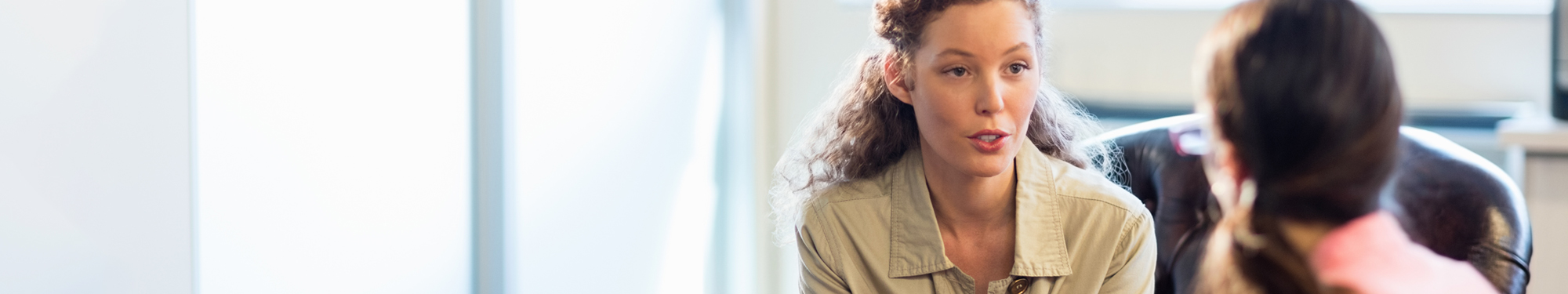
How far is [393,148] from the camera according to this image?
1.40 meters

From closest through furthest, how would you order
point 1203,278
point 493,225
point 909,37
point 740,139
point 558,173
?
point 1203,278 < point 909,37 < point 493,225 < point 558,173 < point 740,139

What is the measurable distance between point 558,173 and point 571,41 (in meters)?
0.22

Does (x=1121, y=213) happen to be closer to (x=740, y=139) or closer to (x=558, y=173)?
(x=558, y=173)

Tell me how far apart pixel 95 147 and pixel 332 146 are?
35 cm

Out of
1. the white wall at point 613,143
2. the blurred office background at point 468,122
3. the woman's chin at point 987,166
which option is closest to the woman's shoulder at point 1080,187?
the woman's chin at point 987,166

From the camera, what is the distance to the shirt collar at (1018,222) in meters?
1.42

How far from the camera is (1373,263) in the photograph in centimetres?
58

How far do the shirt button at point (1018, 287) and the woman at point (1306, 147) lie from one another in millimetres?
823

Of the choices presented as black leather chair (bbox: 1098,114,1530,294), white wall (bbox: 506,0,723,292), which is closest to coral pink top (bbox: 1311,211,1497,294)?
black leather chair (bbox: 1098,114,1530,294)

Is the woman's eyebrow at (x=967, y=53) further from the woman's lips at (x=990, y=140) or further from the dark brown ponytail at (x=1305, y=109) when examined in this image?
the dark brown ponytail at (x=1305, y=109)

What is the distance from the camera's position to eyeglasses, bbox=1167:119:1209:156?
1.75 metres

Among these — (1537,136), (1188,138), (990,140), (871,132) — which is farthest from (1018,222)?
(1537,136)

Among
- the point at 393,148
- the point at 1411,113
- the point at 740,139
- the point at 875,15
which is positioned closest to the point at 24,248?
the point at 393,148

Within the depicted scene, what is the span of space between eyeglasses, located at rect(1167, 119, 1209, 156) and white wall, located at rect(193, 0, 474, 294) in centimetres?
107
